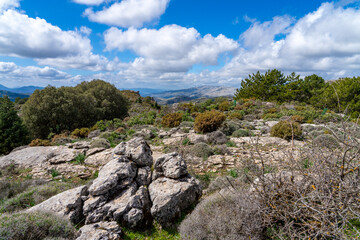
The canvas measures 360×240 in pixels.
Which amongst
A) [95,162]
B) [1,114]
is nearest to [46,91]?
[1,114]

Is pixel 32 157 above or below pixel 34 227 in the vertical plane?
below

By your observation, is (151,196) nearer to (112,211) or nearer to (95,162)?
(112,211)

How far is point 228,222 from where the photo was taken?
3234 mm

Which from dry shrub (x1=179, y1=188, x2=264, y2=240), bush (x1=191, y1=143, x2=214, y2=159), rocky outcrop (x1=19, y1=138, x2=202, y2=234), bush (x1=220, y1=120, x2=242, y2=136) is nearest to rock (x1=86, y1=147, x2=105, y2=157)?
rocky outcrop (x1=19, y1=138, x2=202, y2=234)

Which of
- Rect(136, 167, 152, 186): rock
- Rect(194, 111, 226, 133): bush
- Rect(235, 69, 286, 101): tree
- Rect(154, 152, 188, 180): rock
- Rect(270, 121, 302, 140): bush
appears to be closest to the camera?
Rect(154, 152, 188, 180): rock

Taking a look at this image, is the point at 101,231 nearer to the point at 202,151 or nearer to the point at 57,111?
the point at 202,151

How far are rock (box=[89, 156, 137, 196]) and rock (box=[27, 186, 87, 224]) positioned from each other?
0.40 m

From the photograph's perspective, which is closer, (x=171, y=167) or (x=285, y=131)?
(x=171, y=167)

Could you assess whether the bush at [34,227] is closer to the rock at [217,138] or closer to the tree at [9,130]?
the rock at [217,138]

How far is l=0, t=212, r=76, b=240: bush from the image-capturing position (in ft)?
9.77

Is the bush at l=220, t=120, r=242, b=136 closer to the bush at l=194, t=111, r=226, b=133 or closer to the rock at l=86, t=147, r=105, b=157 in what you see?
the bush at l=194, t=111, r=226, b=133

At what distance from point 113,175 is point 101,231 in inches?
52.0

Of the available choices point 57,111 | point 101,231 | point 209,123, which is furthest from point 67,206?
point 57,111

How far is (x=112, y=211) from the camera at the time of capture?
3934mm
